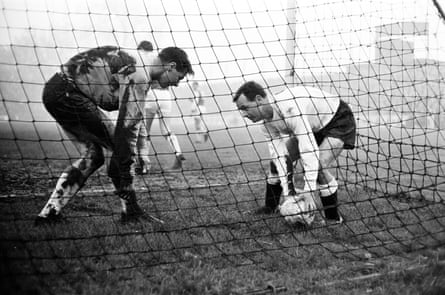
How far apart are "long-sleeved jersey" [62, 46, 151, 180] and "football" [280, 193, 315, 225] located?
126 centimetres

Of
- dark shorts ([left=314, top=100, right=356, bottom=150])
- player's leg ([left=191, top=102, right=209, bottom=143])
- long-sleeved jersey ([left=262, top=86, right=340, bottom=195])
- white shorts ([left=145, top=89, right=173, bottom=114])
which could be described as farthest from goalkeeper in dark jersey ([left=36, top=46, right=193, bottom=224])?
player's leg ([left=191, top=102, right=209, bottom=143])

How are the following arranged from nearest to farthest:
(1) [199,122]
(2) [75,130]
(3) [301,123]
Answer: (2) [75,130] → (3) [301,123] → (1) [199,122]

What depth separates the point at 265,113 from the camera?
3482 millimetres

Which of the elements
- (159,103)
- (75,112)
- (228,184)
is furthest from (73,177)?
(159,103)

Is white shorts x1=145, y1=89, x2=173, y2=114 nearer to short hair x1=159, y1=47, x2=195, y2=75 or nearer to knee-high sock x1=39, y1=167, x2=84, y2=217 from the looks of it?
short hair x1=159, y1=47, x2=195, y2=75

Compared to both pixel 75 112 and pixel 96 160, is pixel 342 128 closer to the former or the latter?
pixel 96 160

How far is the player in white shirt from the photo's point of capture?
331 cm

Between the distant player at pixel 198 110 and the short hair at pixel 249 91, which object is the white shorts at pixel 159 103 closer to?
the distant player at pixel 198 110

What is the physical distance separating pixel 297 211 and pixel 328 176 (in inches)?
20.2

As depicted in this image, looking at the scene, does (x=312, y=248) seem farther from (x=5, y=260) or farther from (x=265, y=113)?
(x=5, y=260)

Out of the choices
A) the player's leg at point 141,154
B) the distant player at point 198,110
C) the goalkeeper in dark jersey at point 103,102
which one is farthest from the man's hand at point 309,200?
the distant player at point 198,110

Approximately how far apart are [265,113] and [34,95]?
693cm

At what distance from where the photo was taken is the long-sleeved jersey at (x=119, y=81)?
10.4ft

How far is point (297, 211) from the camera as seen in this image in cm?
331
